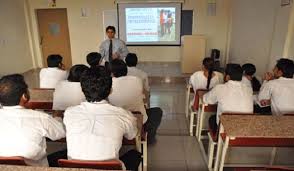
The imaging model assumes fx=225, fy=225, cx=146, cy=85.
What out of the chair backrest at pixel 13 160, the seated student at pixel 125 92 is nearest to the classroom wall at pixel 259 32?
the seated student at pixel 125 92

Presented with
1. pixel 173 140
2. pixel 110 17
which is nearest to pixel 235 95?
pixel 173 140

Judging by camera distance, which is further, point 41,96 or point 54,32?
point 54,32

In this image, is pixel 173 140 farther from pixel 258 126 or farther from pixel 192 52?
pixel 192 52

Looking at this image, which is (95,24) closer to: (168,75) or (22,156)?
(168,75)

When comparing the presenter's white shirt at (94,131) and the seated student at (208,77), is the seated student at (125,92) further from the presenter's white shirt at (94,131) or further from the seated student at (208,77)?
the seated student at (208,77)

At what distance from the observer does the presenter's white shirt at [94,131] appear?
126 cm

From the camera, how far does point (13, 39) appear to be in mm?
5824

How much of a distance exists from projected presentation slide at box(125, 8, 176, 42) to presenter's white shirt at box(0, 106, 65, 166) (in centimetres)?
547

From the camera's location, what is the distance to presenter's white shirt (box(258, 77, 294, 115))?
2.07 m

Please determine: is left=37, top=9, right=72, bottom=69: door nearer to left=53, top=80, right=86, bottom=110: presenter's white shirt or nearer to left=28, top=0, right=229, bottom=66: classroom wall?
left=28, top=0, right=229, bottom=66: classroom wall

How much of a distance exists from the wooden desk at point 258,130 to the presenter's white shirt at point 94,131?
2.68ft

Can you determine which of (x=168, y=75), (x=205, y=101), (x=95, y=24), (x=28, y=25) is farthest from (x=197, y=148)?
(x=28, y=25)

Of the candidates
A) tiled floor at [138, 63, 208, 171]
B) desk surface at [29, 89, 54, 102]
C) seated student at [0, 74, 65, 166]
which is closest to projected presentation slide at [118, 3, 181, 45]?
tiled floor at [138, 63, 208, 171]

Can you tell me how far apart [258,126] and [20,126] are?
5.17 feet
